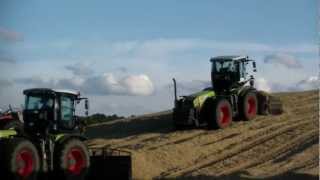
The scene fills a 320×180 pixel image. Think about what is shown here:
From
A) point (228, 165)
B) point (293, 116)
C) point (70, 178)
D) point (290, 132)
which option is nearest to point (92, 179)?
point (70, 178)

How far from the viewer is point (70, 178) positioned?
17656 mm

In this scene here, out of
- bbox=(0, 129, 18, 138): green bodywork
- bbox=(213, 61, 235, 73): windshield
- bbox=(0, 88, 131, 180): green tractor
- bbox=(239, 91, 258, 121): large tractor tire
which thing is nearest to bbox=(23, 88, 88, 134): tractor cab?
bbox=(0, 88, 131, 180): green tractor

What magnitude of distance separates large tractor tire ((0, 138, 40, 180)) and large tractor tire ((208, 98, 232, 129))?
9715 millimetres

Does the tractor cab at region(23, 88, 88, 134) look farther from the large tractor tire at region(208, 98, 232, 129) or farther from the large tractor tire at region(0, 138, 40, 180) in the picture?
the large tractor tire at region(208, 98, 232, 129)

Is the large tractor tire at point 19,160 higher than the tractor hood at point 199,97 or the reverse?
the reverse

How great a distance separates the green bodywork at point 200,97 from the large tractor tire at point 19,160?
990cm

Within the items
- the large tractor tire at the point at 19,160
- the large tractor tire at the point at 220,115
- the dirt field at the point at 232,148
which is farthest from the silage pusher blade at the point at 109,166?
the large tractor tire at the point at 220,115

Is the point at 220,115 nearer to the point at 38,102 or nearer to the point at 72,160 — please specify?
the point at 72,160

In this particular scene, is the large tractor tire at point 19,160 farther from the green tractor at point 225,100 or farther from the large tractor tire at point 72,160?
the green tractor at point 225,100

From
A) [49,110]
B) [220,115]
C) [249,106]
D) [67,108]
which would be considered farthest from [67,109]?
[249,106]

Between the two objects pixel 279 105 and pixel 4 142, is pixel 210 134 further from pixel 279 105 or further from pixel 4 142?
pixel 4 142

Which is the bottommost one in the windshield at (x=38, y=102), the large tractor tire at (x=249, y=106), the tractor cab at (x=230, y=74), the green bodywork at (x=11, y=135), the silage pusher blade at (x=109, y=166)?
the silage pusher blade at (x=109, y=166)

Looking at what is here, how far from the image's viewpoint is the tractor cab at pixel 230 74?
90.0 ft

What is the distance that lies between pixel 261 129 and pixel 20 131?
32.2 ft
